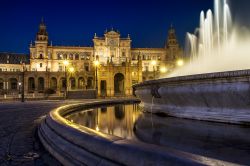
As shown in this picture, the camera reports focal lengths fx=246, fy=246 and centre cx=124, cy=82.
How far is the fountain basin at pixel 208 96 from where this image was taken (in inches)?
203

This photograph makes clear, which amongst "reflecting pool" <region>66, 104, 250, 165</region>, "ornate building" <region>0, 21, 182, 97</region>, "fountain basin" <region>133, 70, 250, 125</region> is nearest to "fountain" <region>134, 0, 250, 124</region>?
"fountain basin" <region>133, 70, 250, 125</region>

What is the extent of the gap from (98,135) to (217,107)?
3.68m

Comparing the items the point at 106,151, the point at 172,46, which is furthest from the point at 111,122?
the point at 172,46

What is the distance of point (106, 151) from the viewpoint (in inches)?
103

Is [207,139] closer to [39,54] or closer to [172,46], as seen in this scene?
[39,54]

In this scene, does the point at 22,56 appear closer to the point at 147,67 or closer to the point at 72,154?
the point at 147,67

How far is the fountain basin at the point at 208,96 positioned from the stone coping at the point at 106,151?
3.35 m

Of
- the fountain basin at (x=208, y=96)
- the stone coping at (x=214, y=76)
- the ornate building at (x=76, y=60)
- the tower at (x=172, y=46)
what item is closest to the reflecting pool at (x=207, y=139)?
the fountain basin at (x=208, y=96)

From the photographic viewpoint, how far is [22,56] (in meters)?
99.2

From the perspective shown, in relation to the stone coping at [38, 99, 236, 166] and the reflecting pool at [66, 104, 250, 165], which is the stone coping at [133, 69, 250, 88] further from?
the stone coping at [38, 99, 236, 166]

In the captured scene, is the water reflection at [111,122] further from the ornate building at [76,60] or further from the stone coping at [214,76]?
the ornate building at [76,60]

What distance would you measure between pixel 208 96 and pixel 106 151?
392cm

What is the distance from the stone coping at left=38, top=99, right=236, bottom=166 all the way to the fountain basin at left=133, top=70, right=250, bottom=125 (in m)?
3.35

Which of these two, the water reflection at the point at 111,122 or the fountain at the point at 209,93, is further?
the water reflection at the point at 111,122
